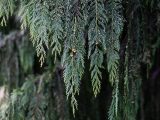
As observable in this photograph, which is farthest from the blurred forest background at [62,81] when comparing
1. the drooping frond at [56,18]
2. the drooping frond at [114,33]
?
the drooping frond at [56,18]

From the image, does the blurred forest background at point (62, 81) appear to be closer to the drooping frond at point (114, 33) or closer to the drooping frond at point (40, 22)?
the drooping frond at point (114, 33)

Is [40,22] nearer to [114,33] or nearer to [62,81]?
[114,33]

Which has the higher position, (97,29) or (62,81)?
(97,29)

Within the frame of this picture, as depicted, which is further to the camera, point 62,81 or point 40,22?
point 62,81

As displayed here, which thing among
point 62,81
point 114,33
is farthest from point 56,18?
point 62,81

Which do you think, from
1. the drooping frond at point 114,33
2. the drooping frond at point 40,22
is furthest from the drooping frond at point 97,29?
the drooping frond at point 40,22

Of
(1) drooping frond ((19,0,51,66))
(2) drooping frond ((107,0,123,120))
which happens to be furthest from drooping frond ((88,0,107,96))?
(1) drooping frond ((19,0,51,66))

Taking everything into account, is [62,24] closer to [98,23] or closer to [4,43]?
[98,23]

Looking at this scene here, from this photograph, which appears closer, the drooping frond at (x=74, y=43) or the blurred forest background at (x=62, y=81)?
the drooping frond at (x=74, y=43)

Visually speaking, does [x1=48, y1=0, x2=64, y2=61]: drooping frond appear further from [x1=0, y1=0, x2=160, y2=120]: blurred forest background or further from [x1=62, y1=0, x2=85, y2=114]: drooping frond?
[x1=0, y1=0, x2=160, y2=120]: blurred forest background
